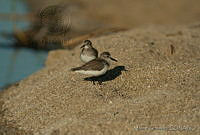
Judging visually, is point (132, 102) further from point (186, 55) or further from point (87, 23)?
point (87, 23)

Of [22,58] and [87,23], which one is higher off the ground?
[87,23]

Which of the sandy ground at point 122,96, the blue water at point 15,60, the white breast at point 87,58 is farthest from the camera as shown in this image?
the blue water at point 15,60

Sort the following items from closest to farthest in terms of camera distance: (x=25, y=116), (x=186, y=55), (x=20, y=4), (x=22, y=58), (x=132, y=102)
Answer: (x=132, y=102) → (x=25, y=116) → (x=186, y=55) → (x=22, y=58) → (x=20, y=4)

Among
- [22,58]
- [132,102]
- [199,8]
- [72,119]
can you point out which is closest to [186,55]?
[132,102]

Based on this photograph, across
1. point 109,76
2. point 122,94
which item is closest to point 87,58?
point 109,76

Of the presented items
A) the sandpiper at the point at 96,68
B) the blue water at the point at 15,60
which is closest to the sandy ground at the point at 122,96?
the sandpiper at the point at 96,68

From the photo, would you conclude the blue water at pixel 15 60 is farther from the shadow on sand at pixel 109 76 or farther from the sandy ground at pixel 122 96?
the shadow on sand at pixel 109 76

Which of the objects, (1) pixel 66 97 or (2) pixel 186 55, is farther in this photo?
(2) pixel 186 55

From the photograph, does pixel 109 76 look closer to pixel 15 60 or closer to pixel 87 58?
pixel 87 58

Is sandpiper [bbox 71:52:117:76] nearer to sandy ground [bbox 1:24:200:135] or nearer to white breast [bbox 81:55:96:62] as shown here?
sandy ground [bbox 1:24:200:135]
